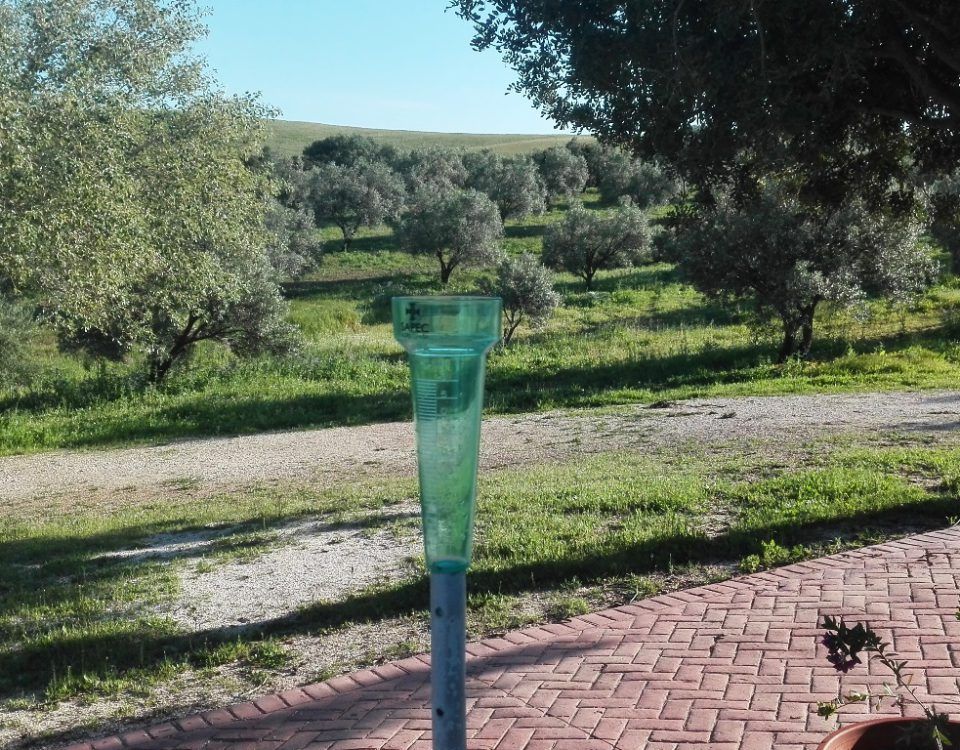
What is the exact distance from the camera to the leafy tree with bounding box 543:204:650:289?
41406 millimetres

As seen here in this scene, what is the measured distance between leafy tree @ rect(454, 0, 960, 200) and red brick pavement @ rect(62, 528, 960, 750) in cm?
280

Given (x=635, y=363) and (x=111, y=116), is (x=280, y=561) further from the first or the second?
(x=635, y=363)

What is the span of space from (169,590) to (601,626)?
2.82m

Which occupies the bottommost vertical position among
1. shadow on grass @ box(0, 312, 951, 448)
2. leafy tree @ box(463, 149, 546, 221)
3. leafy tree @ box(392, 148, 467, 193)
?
shadow on grass @ box(0, 312, 951, 448)

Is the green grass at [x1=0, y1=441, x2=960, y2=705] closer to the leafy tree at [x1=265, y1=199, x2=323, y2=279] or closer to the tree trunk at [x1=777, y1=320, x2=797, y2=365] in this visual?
the tree trunk at [x1=777, y1=320, x2=797, y2=365]

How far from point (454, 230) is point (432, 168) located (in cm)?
2516

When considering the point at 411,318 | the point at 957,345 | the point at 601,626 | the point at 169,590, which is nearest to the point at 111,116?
the point at 169,590

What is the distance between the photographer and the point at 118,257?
13.2 meters

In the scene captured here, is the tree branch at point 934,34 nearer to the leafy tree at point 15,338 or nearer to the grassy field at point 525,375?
the grassy field at point 525,375

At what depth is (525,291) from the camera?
2895 centimetres

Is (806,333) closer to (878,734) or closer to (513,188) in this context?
(878,734)

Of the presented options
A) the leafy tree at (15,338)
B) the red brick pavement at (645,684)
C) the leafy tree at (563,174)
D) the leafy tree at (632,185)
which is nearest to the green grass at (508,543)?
the red brick pavement at (645,684)

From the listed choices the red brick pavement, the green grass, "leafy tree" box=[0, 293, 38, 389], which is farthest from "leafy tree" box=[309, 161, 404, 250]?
the red brick pavement

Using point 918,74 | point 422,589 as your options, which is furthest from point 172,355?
point 918,74
